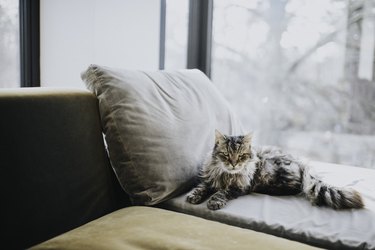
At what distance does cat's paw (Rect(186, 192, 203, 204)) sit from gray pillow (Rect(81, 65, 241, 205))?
6cm

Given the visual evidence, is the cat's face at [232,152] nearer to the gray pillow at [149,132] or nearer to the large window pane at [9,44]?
the gray pillow at [149,132]

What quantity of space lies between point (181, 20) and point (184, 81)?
A: 1198 mm

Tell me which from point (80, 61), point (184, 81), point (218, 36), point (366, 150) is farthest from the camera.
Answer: point (218, 36)

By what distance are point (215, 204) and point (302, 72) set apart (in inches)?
57.8

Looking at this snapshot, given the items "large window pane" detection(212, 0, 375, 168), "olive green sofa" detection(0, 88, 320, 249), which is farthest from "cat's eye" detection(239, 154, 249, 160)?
"large window pane" detection(212, 0, 375, 168)

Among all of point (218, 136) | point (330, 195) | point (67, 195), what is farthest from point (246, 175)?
point (67, 195)

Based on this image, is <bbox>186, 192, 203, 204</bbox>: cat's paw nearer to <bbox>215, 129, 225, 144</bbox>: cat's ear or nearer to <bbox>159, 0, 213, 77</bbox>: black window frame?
<bbox>215, 129, 225, 144</bbox>: cat's ear

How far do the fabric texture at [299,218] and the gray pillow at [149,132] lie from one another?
4.4 inches

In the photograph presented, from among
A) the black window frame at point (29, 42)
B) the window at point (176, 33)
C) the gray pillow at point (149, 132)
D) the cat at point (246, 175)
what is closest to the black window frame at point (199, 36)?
the window at point (176, 33)

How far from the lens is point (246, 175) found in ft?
5.23

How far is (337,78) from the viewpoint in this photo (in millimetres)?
2400

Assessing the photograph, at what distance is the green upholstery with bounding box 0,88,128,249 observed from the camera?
1131 mm

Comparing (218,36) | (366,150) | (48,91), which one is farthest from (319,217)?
(218,36)

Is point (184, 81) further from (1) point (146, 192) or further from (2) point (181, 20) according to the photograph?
(2) point (181, 20)
